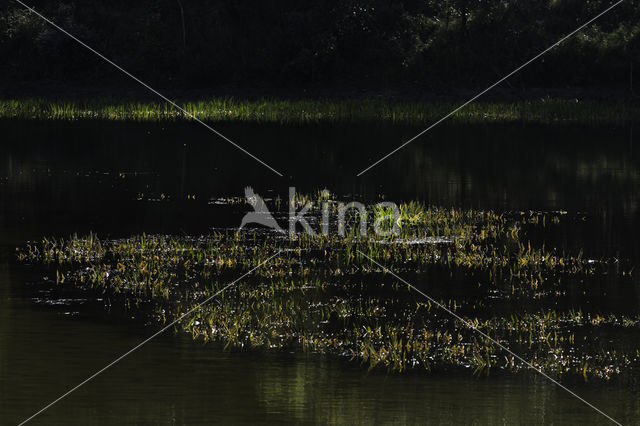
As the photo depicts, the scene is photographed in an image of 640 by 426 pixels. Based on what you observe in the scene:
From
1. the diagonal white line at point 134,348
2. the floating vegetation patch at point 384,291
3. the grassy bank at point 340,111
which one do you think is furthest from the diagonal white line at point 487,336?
the grassy bank at point 340,111

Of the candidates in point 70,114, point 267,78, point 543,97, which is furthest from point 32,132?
point 543,97

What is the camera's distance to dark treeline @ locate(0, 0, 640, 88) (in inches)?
1880

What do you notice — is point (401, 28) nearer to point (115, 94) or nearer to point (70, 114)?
point (115, 94)

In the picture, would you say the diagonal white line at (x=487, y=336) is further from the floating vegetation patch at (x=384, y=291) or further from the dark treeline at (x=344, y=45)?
the dark treeline at (x=344, y=45)

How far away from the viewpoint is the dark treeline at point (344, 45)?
4775 cm

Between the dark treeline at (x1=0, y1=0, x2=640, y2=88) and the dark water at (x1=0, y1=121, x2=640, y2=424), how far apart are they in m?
10.4

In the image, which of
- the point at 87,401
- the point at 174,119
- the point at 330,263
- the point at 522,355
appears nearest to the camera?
the point at 87,401

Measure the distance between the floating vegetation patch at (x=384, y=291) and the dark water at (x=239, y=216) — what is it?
47 centimetres

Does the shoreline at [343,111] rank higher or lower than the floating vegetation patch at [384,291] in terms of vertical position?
higher

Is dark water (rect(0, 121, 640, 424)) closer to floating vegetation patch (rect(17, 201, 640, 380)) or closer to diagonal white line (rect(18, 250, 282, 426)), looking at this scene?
diagonal white line (rect(18, 250, 282, 426))

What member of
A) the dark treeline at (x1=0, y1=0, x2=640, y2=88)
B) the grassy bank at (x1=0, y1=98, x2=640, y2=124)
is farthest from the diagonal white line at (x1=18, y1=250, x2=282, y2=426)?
the dark treeline at (x1=0, y1=0, x2=640, y2=88)

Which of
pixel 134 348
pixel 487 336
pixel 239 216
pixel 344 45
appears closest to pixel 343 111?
pixel 344 45

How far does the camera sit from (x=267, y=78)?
49406 millimetres

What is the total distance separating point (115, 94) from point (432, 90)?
1331 centimetres
